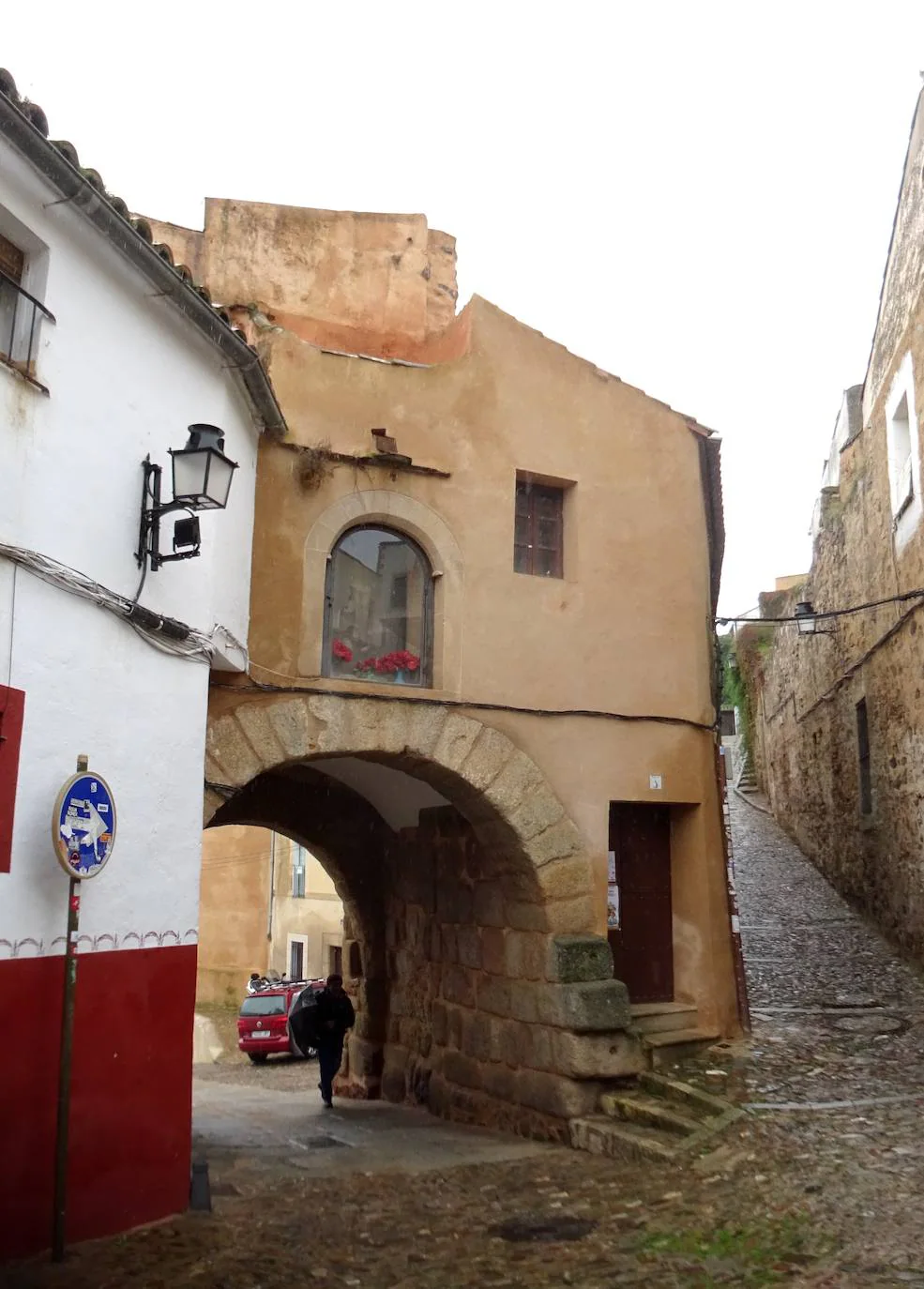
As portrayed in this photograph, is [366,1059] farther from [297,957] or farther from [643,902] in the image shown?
[297,957]

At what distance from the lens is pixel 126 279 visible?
5348 mm

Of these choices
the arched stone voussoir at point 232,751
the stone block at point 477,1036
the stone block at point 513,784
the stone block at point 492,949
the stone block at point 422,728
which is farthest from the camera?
the stone block at point 477,1036

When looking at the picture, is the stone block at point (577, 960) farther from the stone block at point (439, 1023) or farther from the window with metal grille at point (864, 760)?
the window with metal grille at point (864, 760)

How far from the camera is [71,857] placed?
14.7ft

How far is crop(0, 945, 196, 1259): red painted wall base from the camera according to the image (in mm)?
4270

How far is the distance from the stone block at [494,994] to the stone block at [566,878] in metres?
0.83

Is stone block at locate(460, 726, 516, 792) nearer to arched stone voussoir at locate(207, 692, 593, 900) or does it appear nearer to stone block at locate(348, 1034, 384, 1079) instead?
arched stone voussoir at locate(207, 692, 593, 900)

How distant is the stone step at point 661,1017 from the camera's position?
25.3ft

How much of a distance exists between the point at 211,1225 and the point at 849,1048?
180 inches

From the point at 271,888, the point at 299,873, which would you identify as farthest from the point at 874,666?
the point at 271,888

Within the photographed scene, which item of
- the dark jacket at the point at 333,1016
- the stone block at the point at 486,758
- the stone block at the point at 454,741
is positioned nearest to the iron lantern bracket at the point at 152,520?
the stone block at the point at 454,741

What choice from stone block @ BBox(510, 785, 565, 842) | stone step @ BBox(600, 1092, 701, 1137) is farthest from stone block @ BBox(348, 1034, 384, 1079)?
stone block @ BBox(510, 785, 565, 842)

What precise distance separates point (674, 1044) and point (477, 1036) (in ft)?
4.92

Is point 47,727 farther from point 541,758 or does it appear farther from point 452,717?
point 541,758
